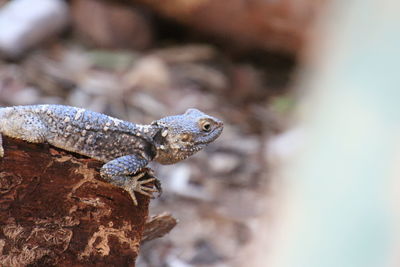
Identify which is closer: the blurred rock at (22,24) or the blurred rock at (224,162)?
the blurred rock at (224,162)

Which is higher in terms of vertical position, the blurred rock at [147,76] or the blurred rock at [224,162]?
the blurred rock at [147,76]

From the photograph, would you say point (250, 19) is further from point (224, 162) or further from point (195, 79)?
point (224, 162)

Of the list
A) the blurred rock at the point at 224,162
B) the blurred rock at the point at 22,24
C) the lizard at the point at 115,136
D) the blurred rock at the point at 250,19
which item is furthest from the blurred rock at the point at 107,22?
the lizard at the point at 115,136

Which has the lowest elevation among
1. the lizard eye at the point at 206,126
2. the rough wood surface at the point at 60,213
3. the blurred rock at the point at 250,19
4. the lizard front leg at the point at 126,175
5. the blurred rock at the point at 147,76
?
the rough wood surface at the point at 60,213

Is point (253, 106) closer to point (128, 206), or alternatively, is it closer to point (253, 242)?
point (253, 242)

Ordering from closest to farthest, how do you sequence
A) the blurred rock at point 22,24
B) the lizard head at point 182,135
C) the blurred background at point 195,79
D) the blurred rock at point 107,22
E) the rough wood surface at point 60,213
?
the rough wood surface at point 60,213 < the lizard head at point 182,135 < the blurred background at point 195,79 < the blurred rock at point 22,24 < the blurred rock at point 107,22

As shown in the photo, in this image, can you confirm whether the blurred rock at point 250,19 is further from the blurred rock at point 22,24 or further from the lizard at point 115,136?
the lizard at point 115,136

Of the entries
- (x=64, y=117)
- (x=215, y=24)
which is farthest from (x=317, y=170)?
(x=215, y=24)

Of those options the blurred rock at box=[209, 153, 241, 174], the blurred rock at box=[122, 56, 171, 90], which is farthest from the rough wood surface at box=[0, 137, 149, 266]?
the blurred rock at box=[122, 56, 171, 90]

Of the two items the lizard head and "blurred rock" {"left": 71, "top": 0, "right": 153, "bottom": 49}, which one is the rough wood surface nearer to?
the lizard head
